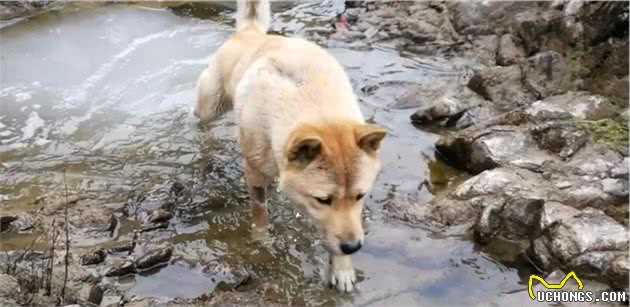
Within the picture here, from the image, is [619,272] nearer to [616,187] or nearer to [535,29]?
[616,187]

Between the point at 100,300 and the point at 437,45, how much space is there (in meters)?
6.25

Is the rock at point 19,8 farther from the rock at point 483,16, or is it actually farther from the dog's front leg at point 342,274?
the dog's front leg at point 342,274

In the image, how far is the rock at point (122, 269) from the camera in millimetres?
5027

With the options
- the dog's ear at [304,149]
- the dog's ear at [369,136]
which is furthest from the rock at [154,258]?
the dog's ear at [369,136]

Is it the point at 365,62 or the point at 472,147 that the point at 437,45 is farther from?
the point at 472,147

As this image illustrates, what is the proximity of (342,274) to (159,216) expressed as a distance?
1.77 meters

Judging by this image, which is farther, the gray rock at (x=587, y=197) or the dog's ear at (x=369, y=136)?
the gray rock at (x=587, y=197)

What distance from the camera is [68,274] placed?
194 inches

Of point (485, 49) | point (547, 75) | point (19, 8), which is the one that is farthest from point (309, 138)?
point (19, 8)

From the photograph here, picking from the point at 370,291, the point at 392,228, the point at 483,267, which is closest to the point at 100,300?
the point at 370,291

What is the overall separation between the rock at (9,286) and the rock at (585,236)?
369 centimetres

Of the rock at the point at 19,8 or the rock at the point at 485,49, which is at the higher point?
the rock at the point at 485,49

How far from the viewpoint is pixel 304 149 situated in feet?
14.1

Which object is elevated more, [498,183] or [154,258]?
[498,183]
